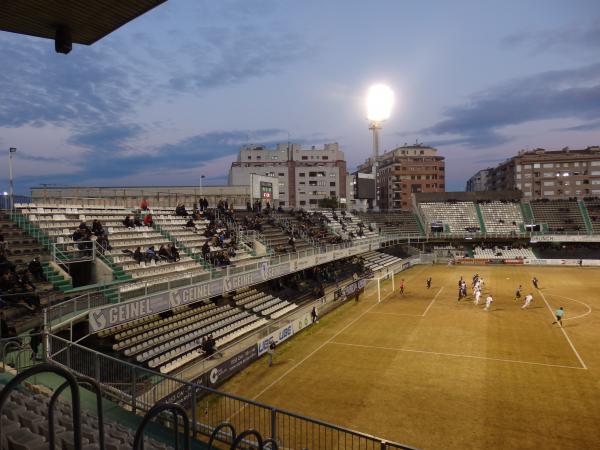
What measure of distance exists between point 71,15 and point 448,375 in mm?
18424

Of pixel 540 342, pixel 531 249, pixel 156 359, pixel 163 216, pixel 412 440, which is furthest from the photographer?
pixel 531 249

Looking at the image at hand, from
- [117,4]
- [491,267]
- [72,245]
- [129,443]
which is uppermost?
[117,4]

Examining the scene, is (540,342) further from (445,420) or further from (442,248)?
(442,248)

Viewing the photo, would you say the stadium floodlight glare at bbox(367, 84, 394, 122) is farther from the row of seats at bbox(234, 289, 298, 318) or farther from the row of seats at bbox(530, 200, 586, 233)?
the row of seats at bbox(234, 289, 298, 318)

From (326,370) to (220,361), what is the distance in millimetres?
4877

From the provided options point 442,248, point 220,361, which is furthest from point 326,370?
point 442,248

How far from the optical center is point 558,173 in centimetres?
10925

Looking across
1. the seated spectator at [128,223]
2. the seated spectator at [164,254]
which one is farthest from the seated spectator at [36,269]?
the seated spectator at [128,223]

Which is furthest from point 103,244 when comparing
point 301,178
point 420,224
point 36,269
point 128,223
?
point 301,178

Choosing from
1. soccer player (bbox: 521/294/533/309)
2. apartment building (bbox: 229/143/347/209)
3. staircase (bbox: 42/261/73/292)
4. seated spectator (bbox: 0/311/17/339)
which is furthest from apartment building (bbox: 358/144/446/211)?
seated spectator (bbox: 0/311/17/339)

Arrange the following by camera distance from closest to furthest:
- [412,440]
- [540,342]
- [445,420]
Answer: [412,440]
[445,420]
[540,342]

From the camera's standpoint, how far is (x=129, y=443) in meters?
7.50

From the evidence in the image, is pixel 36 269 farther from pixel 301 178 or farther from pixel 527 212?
pixel 301 178

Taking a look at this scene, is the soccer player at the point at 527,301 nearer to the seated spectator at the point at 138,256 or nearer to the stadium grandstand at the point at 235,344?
the stadium grandstand at the point at 235,344
